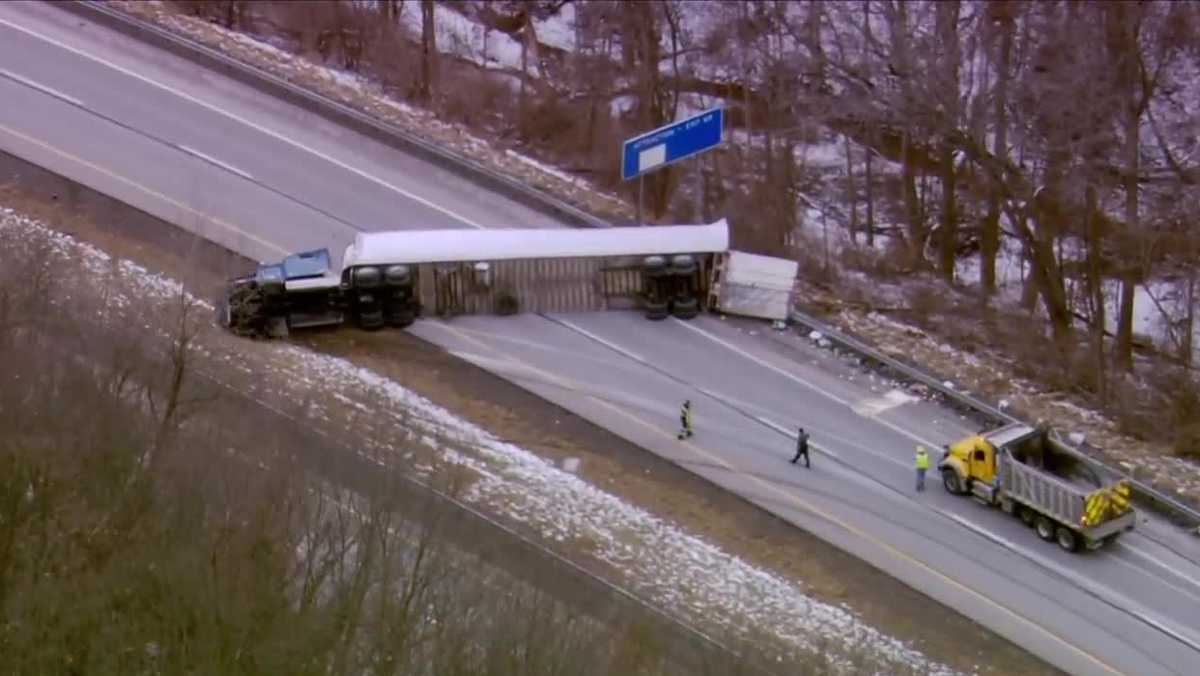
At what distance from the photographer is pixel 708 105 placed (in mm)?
45406

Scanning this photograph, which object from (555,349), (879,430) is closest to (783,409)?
(879,430)

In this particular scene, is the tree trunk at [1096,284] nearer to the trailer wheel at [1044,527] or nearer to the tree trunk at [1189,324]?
the tree trunk at [1189,324]

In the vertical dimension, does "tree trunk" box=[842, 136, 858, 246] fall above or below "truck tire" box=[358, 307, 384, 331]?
above

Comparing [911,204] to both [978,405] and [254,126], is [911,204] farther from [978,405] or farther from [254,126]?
[254,126]

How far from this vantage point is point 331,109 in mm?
37875

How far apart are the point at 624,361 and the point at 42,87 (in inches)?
614

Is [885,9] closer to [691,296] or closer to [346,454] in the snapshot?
[691,296]

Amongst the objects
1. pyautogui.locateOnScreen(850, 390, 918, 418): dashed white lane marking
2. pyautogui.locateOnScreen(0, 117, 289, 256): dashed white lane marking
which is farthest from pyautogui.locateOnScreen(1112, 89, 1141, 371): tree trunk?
pyautogui.locateOnScreen(0, 117, 289, 256): dashed white lane marking

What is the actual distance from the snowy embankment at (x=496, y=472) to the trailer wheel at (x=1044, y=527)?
3.61 metres

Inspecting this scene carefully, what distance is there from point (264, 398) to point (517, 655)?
11786mm

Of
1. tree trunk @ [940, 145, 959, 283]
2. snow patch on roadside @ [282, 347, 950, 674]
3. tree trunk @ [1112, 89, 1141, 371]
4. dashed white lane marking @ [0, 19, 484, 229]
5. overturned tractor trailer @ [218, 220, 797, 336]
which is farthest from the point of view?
tree trunk @ [940, 145, 959, 283]

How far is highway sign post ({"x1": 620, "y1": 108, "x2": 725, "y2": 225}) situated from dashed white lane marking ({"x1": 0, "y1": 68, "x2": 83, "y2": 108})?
42.6 feet

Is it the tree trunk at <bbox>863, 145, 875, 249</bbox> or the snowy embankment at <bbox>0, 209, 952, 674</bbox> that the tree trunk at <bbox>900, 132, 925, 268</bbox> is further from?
the snowy embankment at <bbox>0, 209, 952, 674</bbox>

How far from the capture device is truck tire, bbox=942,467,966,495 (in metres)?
28.1
